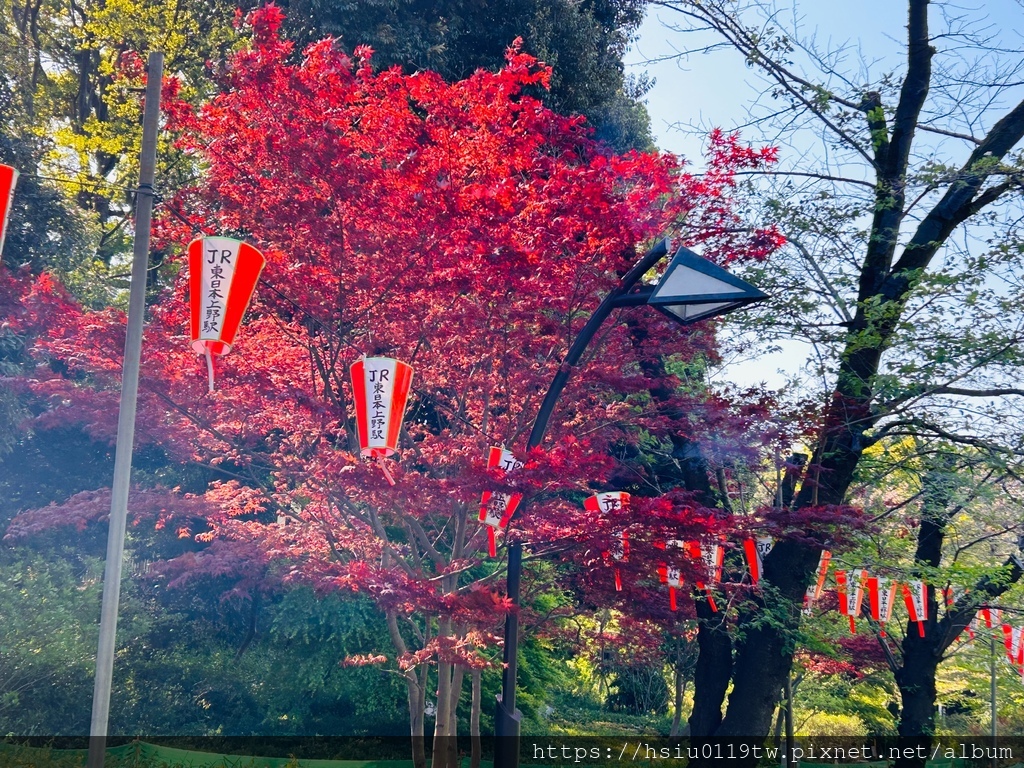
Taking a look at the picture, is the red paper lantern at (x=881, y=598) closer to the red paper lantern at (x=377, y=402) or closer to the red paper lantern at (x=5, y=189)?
the red paper lantern at (x=377, y=402)

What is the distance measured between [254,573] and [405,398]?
17.9 feet

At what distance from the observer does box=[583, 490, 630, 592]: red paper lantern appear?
6.13 m

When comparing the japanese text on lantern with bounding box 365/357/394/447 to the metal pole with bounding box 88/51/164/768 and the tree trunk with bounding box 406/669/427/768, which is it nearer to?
the metal pole with bounding box 88/51/164/768

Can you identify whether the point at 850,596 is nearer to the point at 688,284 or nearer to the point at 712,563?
the point at 712,563

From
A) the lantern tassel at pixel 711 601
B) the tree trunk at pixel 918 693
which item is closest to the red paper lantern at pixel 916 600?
the tree trunk at pixel 918 693

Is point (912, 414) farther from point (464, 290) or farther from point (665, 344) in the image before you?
point (464, 290)

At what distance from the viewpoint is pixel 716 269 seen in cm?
499

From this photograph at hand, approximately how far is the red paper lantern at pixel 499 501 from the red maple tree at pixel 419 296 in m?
0.19

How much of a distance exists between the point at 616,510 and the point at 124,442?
366 centimetres

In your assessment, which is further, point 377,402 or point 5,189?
point 377,402

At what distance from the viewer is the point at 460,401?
7328mm

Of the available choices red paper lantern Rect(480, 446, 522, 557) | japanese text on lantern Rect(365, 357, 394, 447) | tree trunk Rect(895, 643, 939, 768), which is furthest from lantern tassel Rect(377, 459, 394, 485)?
tree trunk Rect(895, 643, 939, 768)

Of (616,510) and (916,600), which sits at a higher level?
(616,510)

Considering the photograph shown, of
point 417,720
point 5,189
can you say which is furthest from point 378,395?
point 417,720
